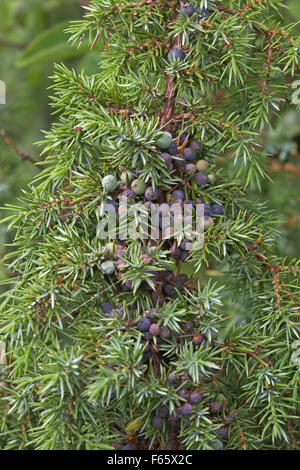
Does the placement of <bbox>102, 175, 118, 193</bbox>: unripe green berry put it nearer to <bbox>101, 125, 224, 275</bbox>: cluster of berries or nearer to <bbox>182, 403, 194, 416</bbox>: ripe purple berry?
<bbox>101, 125, 224, 275</bbox>: cluster of berries

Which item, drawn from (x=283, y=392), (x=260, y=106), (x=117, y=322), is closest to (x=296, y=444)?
(x=283, y=392)

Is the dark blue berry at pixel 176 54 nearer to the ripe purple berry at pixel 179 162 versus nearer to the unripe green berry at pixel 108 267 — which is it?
the ripe purple berry at pixel 179 162

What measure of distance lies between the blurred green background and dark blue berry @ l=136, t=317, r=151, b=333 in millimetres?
234

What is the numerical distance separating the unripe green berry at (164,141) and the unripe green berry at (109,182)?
47 mm

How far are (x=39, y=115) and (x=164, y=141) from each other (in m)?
0.91

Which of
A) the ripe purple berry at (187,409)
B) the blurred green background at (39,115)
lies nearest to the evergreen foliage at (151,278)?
the ripe purple berry at (187,409)

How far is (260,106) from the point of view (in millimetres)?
491

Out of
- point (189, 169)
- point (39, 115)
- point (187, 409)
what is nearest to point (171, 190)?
point (189, 169)

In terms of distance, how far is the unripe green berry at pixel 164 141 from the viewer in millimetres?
441

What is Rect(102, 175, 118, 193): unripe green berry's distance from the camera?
1.47 feet

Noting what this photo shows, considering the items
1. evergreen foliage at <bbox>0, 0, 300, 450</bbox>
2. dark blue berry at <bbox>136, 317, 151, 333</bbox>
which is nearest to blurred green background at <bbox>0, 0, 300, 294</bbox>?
evergreen foliage at <bbox>0, 0, 300, 450</bbox>

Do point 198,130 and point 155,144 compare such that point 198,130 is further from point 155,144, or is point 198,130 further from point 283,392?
point 283,392

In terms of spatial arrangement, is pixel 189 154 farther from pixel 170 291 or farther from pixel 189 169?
pixel 170 291

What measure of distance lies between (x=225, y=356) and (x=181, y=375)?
46 millimetres
